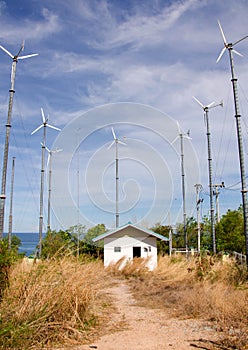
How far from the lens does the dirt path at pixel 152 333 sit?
21.5ft

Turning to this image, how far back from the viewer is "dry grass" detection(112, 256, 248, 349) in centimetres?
742

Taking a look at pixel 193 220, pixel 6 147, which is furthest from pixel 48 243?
pixel 193 220

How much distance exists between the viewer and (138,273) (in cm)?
2158

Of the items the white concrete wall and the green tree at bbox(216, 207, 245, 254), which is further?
the green tree at bbox(216, 207, 245, 254)

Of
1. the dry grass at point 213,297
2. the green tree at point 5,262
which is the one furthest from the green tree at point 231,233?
the green tree at point 5,262

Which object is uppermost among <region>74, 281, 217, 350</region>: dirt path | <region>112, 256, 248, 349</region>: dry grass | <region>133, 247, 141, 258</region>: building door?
<region>133, 247, 141, 258</region>: building door

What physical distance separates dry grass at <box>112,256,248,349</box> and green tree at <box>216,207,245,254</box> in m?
15.1

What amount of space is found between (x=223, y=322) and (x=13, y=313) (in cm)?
440

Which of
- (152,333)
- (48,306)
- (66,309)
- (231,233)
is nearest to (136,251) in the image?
(231,233)

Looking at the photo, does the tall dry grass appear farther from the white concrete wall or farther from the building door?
the building door

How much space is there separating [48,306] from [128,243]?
19.2 m

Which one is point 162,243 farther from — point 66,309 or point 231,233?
point 66,309

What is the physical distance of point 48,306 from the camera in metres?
7.14

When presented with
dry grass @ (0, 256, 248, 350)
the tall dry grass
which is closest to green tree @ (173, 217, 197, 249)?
dry grass @ (0, 256, 248, 350)
